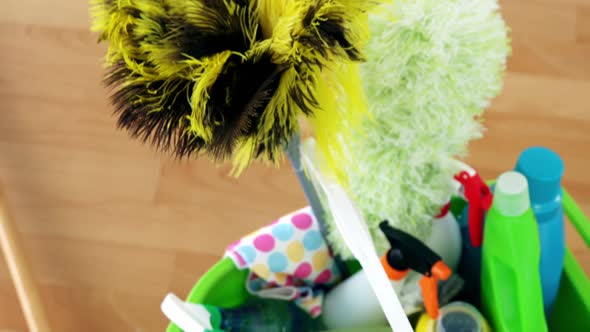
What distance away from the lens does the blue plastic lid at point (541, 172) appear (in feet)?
1.64

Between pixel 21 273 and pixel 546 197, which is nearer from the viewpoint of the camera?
pixel 546 197

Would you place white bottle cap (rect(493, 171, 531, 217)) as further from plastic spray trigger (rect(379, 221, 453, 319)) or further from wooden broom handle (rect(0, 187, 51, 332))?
wooden broom handle (rect(0, 187, 51, 332))

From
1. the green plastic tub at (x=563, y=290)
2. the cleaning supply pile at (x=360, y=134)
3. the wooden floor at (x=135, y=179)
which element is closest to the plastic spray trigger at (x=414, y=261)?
the cleaning supply pile at (x=360, y=134)

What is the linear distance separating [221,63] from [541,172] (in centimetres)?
24

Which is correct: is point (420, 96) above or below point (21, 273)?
above

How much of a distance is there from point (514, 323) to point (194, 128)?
27 centimetres

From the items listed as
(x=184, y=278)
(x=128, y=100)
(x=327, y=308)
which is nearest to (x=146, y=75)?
(x=128, y=100)

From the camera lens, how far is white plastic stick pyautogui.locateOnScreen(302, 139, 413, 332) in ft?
1.44

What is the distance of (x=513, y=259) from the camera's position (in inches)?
19.2

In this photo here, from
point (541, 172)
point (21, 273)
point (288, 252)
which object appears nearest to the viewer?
point (541, 172)

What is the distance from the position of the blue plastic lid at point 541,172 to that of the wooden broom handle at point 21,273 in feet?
1.88

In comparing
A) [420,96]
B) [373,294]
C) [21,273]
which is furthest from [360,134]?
[21,273]

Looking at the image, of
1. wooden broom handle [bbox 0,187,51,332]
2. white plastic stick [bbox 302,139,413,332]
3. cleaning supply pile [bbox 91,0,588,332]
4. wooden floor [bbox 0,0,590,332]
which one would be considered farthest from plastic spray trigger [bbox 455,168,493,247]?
wooden broom handle [bbox 0,187,51,332]

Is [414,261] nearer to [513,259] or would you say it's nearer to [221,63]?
[513,259]
